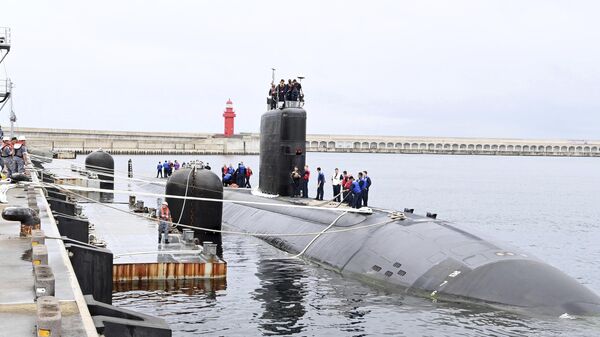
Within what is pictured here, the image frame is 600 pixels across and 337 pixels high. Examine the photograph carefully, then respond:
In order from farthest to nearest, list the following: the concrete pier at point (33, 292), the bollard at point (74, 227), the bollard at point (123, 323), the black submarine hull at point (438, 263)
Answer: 1. the bollard at point (74, 227)
2. the black submarine hull at point (438, 263)
3. the bollard at point (123, 323)
4. the concrete pier at point (33, 292)

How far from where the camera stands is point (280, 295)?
14.9 meters

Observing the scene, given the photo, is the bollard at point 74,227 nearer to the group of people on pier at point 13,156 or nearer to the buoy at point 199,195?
the group of people on pier at point 13,156

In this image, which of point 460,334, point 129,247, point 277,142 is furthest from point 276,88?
point 460,334

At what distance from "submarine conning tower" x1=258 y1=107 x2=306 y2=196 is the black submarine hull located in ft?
10.8

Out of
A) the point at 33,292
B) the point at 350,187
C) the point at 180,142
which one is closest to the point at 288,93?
the point at 350,187

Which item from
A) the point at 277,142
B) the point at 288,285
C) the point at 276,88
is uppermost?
→ the point at 276,88

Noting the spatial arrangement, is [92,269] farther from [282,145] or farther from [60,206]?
[282,145]

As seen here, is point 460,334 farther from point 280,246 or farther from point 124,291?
point 280,246

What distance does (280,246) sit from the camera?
65.4 feet

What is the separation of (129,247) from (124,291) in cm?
275

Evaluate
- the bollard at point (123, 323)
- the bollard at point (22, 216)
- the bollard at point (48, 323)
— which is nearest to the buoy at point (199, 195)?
the bollard at point (22, 216)

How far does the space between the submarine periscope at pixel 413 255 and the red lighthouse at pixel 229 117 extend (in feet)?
356

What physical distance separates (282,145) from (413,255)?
8.56 metres

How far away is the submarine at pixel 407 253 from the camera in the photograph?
12.1m
